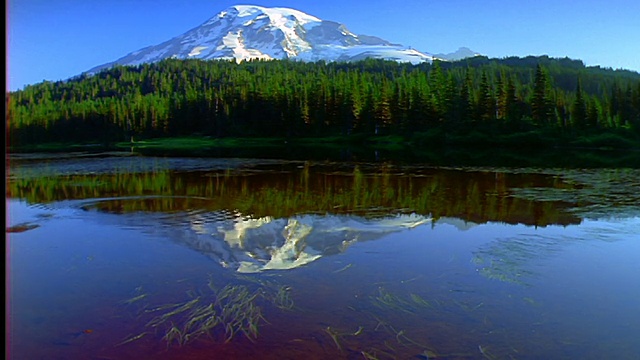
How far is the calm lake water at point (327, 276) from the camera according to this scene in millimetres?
4742

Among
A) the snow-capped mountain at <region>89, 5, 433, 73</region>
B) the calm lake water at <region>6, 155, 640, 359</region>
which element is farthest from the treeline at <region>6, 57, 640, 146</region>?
the snow-capped mountain at <region>89, 5, 433, 73</region>

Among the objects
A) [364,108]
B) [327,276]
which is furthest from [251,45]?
[327,276]

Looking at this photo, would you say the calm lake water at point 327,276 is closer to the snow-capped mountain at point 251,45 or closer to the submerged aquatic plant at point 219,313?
the submerged aquatic plant at point 219,313

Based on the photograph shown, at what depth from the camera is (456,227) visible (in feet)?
32.4

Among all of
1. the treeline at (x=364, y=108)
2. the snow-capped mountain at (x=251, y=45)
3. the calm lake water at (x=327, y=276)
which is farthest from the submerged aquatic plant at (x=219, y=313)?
the snow-capped mountain at (x=251, y=45)

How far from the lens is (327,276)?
675 centimetres

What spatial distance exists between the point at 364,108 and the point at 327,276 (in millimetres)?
48924

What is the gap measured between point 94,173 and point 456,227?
16.9 m

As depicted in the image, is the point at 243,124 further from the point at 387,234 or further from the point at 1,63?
the point at 1,63

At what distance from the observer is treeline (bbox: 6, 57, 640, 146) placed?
46906 mm

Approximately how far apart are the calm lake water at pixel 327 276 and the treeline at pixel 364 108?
3512cm

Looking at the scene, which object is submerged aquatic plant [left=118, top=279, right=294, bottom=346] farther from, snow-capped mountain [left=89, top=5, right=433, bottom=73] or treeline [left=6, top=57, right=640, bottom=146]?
snow-capped mountain [left=89, top=5, right=433, bottom=73]

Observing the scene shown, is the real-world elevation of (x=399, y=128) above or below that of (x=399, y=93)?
below

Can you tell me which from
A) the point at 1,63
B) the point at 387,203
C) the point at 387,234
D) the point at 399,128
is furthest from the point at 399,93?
the point at 1,63
